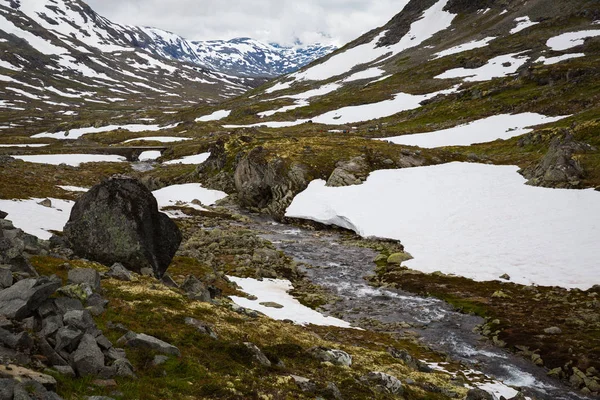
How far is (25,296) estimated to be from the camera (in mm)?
14430

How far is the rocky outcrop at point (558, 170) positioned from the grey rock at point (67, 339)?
Answer: 52.8m

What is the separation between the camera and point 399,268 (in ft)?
136

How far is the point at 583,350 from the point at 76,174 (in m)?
93.0

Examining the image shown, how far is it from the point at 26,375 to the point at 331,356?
12.9 metres

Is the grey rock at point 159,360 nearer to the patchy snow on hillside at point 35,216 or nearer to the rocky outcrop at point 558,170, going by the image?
the patchy snow on hillside at point 35,216

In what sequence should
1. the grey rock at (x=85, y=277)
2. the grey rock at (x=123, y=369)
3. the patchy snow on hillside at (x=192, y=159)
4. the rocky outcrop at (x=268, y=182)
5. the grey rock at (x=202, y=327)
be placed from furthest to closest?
the patchy snow on hillside at (x=192, y=159) < the rocky outcrop at (x=268, y=182) < the grey rock at (x=85, y=277) < the grey rock at (x=202, y=327) < the grey rock at (x=123, y=369)

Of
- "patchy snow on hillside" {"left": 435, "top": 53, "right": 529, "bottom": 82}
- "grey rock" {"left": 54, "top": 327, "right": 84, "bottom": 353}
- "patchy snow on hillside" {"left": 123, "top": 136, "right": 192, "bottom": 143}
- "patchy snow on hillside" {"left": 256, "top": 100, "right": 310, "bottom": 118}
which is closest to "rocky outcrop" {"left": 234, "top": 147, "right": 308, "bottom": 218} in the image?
"grey rock" {"left": 54, "top": 327, "right": 84, "bottom": 353}

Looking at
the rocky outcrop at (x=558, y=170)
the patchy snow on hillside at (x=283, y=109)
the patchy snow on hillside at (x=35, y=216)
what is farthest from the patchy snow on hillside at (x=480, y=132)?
the patchy snow on hillside at (x=283, y=109)

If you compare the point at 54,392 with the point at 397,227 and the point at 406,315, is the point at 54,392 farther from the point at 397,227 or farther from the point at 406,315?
the point at 397,227

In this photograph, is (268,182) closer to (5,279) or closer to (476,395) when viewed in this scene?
(476,395)

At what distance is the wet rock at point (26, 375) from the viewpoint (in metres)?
10.4

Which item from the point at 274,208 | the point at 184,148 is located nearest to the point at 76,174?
the point at 184,148

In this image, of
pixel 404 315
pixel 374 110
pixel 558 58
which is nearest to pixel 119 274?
pixel 404 315

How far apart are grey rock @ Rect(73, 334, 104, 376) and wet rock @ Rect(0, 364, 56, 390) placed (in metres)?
1.58
